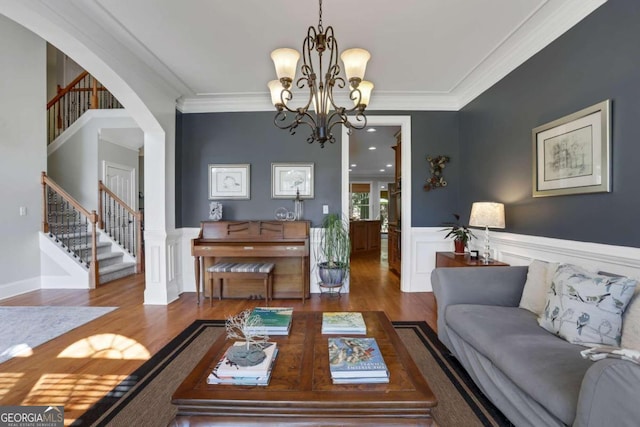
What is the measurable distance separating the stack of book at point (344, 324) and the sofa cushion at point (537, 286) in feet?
4.01

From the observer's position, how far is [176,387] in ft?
6.42

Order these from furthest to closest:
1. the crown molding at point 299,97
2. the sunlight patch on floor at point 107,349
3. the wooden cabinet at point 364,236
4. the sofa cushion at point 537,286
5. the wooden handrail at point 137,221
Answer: the wooden cabinet at point 364,236 → the wooden handrail at point 137,221 → the crown molding at point 299,97 → the sunlight patch on floor at point 107,349 → the sofa cushion at point 537,286

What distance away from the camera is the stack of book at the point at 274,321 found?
1629 millimetres

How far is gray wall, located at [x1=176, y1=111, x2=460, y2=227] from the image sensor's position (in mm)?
4066

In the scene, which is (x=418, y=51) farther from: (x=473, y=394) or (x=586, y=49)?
(x=473, y=394)

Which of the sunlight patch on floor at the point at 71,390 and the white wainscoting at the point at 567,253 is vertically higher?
the white wainscoting at the point at 567,253

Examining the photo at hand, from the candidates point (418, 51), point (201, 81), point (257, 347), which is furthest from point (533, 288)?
point (201, 81)

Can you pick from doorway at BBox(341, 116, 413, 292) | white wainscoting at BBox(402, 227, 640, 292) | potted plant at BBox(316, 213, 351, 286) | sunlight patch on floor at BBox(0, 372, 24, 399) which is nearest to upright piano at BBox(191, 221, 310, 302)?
potted plant at BBox(316, 213, 351, 286)

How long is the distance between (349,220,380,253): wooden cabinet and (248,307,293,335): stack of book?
19.0 feet

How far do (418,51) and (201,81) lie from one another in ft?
8.01

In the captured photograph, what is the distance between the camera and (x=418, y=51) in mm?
2865

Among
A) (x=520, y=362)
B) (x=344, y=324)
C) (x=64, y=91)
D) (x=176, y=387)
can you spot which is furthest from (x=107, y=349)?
(x=64, y=91)

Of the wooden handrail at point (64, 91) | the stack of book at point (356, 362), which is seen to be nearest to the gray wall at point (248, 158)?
the stack of book at point (356, 362)

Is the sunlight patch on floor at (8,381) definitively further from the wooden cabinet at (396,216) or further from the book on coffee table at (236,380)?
the wooden cabinet at (396,216)
